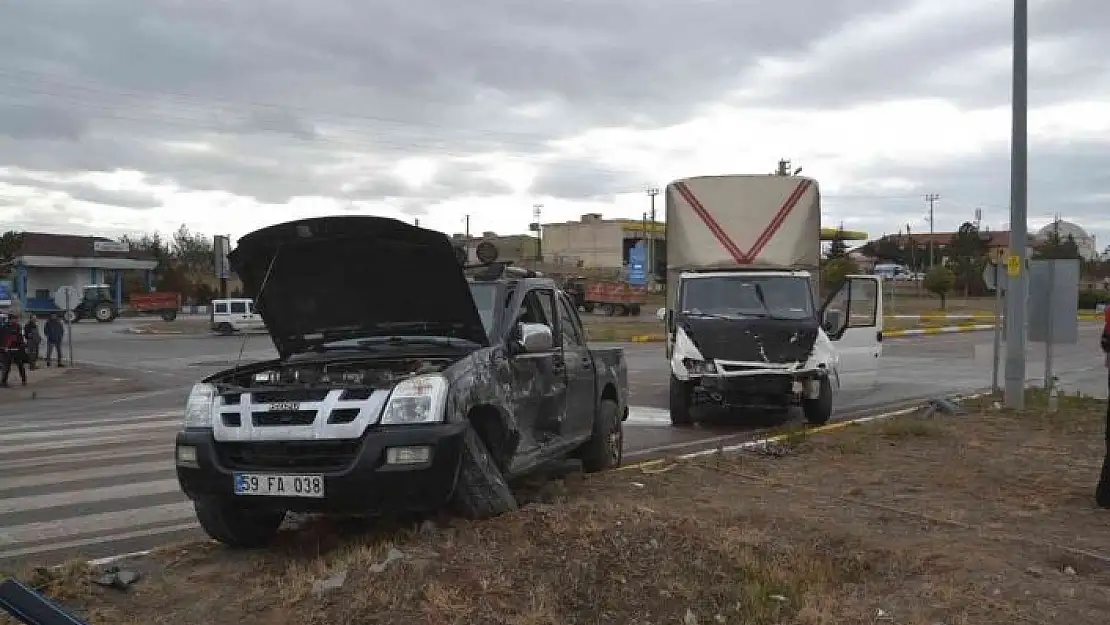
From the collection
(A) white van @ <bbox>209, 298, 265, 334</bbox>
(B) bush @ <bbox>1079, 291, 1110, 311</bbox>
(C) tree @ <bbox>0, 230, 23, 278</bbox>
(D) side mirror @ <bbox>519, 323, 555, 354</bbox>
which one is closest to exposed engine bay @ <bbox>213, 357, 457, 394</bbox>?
(D) side mirror @ <bbox>519, 323, 555, 354</bbox>

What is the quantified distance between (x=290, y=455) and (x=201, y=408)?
711 mm

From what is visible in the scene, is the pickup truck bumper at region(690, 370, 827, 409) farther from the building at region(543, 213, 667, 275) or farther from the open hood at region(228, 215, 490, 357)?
the building at region(543, 213, 667, 275)

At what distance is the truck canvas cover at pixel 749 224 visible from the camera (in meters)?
13.3

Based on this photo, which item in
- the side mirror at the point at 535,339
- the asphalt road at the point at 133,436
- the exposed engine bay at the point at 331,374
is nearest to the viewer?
the exposed engine bay at the point at 331,374

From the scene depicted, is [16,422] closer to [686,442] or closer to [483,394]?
[686,442]

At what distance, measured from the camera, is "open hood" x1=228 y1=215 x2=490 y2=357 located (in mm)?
6055

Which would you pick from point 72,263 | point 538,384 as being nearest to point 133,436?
point 538,384

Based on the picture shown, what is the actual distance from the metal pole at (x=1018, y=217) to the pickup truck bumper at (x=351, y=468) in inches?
400

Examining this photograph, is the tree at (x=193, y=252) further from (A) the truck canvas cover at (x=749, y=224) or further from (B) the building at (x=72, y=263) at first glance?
(A) the truck canvas cover at (x=749, y=224)

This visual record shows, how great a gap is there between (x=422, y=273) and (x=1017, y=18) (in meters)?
10.3

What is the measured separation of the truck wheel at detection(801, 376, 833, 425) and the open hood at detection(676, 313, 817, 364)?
0.58m

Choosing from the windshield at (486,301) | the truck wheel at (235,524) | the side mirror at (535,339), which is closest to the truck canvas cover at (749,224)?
the windshield at (486,301)

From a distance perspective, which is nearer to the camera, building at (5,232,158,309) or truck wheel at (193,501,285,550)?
truck wheel at (193,501,285,550)

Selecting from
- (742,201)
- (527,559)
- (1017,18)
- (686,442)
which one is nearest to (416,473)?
(527,559)
